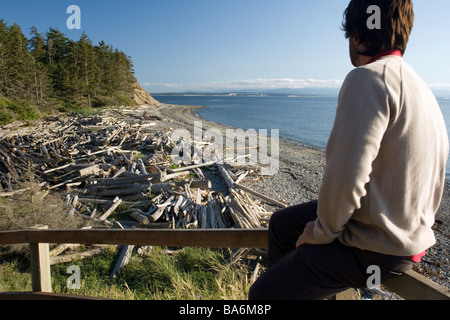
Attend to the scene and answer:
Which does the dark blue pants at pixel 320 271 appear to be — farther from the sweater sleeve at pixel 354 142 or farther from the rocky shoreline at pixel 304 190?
the rocky shoreline at pixel 304 190

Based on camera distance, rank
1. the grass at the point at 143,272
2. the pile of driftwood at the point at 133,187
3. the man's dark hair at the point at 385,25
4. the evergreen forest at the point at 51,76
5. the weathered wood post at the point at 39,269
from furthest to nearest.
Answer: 1. the evergreen forest at the point at 51,76
2. the pile of driftwood at the point at 133,187
3. the grass at the point at 143,272
4. the weathered wood post at the point at 39,269
5. the man's dark hair at the point at 385,25

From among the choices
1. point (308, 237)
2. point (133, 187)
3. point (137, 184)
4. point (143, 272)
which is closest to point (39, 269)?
point (308, 237)

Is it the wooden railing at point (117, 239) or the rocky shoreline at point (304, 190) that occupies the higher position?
the wooden railing at point (117, 239)

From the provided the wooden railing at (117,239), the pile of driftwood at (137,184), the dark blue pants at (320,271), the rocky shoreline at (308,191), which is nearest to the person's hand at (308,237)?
the dark blue pants at (320,271)

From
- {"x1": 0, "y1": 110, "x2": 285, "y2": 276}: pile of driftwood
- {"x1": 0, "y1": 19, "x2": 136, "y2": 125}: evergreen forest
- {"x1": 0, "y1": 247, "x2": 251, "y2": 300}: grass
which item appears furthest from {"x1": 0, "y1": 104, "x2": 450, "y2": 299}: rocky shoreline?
{"x1": 0, "y1": 19, "x2": 136, "y2": 125}: evergreen forest

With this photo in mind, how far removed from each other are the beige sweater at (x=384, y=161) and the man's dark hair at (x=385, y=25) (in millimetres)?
124

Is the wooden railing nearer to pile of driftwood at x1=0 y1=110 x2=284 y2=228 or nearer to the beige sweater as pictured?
the beige sweater

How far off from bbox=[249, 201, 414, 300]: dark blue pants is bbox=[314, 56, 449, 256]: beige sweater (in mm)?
65

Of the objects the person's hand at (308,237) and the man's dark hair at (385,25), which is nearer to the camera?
the man's dark hair at (385,25)

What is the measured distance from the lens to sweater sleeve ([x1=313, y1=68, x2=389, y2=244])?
1270mm

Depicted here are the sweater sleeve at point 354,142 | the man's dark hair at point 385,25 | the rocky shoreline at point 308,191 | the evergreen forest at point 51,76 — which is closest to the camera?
the sweater sleeve at point 354,142

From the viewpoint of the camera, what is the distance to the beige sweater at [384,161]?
128 cm

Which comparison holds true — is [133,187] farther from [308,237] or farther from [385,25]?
[385,25]
